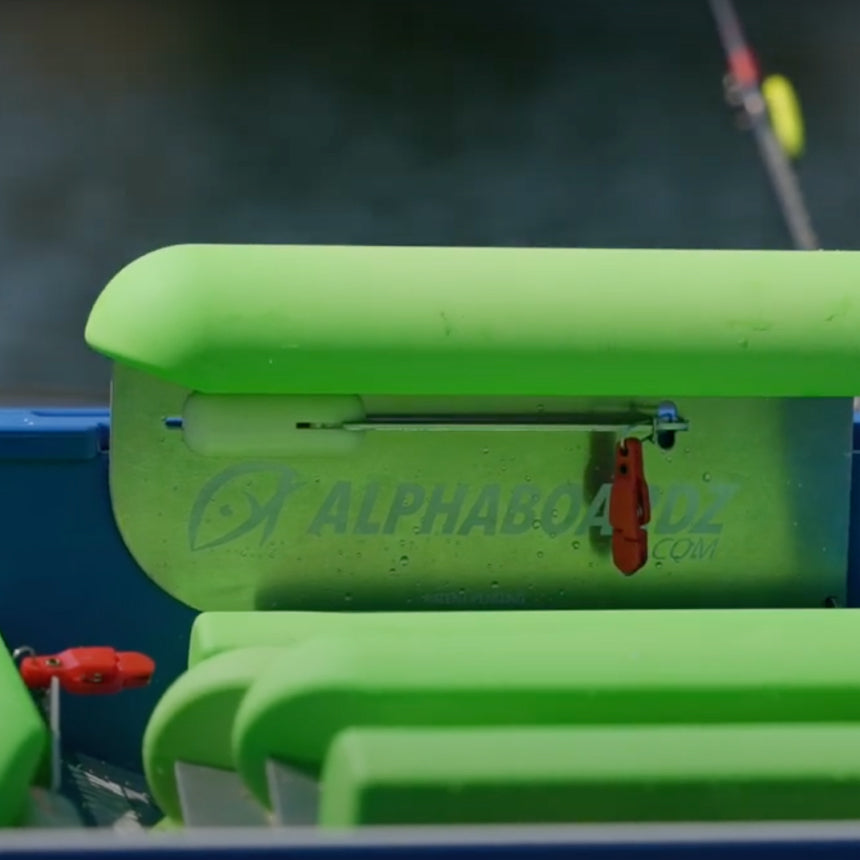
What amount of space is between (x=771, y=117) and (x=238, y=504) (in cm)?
474

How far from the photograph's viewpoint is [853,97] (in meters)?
6.19

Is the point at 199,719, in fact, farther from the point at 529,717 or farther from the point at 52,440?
the point at 52,440

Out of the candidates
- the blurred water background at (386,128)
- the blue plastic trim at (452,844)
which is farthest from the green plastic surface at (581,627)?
the blurred water background at (386,128)

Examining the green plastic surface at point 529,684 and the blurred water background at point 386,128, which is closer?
the green plastic surface at point 529,684

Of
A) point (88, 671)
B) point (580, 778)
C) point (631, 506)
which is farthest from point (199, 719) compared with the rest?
point (631, 506)

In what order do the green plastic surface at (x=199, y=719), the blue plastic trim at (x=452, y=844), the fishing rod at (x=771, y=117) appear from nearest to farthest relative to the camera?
the blue plastic trim at (x=452, y=844)
the green plastic surface at (x=199, y=719)
the fishing rod at (x=771, y=117)

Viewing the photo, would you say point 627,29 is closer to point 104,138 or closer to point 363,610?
point 104,138

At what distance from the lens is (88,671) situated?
140 centimetres

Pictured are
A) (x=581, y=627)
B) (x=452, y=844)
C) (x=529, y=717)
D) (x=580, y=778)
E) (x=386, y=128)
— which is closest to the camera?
(x=452, y=844)

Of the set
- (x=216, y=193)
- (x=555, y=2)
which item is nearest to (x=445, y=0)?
(x=555, y=2)

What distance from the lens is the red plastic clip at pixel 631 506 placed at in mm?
1491

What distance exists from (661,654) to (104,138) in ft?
17.3

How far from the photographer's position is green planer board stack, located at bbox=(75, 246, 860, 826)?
1103 millimetres

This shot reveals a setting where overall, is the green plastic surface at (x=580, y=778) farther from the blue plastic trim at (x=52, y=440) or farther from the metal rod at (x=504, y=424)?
the blue plastic trim at (x=52, y=440)
